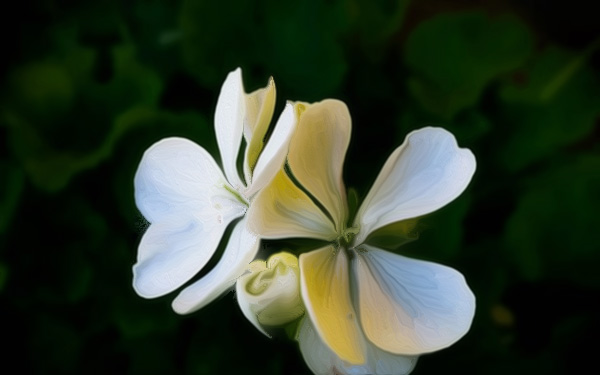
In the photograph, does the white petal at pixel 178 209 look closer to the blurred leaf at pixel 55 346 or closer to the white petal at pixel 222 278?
the white petal at pixel 222 278

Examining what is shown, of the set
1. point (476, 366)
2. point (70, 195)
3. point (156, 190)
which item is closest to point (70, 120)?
point (70, 195)

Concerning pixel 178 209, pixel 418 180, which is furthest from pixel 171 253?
pixel 418 180

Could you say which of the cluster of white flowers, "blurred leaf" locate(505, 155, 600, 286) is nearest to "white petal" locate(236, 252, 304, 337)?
the cluster of white flowers

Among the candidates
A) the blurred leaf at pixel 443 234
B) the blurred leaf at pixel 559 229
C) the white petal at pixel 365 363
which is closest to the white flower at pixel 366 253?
the white petal at pixel 365 363

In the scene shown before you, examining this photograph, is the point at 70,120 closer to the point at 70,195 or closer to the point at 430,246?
the point at 70,195

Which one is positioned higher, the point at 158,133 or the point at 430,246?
the point at 158,133

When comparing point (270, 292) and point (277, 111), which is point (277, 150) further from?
point (277, 111)
